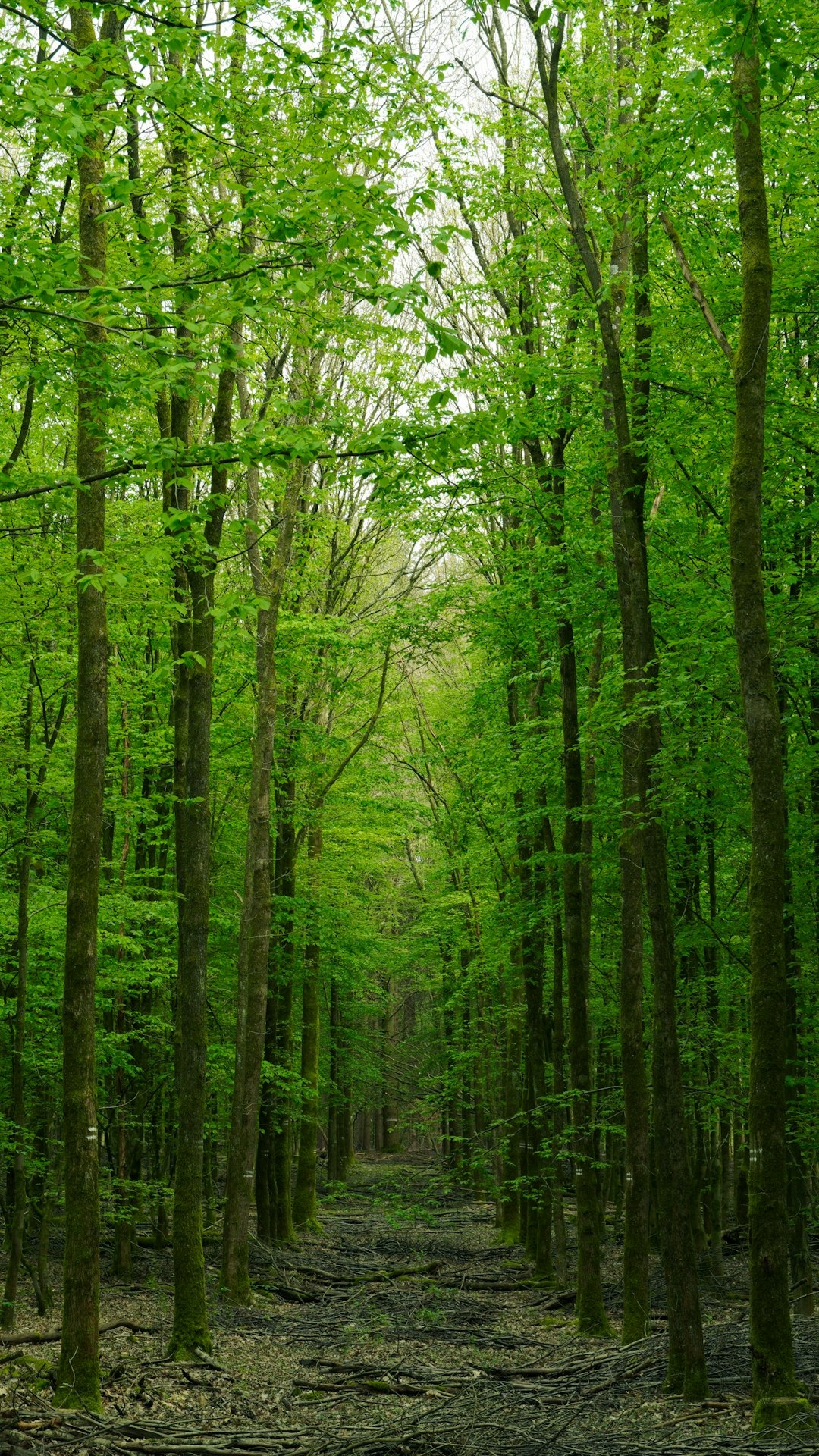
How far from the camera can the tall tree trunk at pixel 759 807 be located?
686 cm

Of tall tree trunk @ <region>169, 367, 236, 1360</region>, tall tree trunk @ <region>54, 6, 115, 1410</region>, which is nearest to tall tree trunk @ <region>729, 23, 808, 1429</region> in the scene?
tall tree trunk @ <region>54, 6, 115, 1410</region>

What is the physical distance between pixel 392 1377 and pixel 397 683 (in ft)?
45.4

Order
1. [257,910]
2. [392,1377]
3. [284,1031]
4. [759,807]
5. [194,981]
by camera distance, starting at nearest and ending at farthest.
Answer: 1. [759,807]
2. [392,1377]
3. [194,981]
4. [257,910]
5. [284,1031]

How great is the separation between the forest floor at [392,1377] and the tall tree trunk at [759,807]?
0.65 metres

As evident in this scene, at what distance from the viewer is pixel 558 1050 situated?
1593 centimetres

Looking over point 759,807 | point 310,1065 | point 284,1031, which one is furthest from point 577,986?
point 310,1065

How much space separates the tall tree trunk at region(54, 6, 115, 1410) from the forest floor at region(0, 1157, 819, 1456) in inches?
21.7

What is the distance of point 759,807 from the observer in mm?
7418

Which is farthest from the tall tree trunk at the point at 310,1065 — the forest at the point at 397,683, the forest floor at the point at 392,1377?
the forest floor at the point at 392,1377

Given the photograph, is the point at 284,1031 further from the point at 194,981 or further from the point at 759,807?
the point at 759,807

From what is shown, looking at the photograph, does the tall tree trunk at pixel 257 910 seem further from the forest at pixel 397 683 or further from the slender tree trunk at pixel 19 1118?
the slender tree trunk at pixel 19 1118

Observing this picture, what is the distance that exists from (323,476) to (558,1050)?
10579 mm

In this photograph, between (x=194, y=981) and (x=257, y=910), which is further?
(x=257, y=910)

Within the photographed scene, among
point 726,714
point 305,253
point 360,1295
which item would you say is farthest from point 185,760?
point 360,1295
